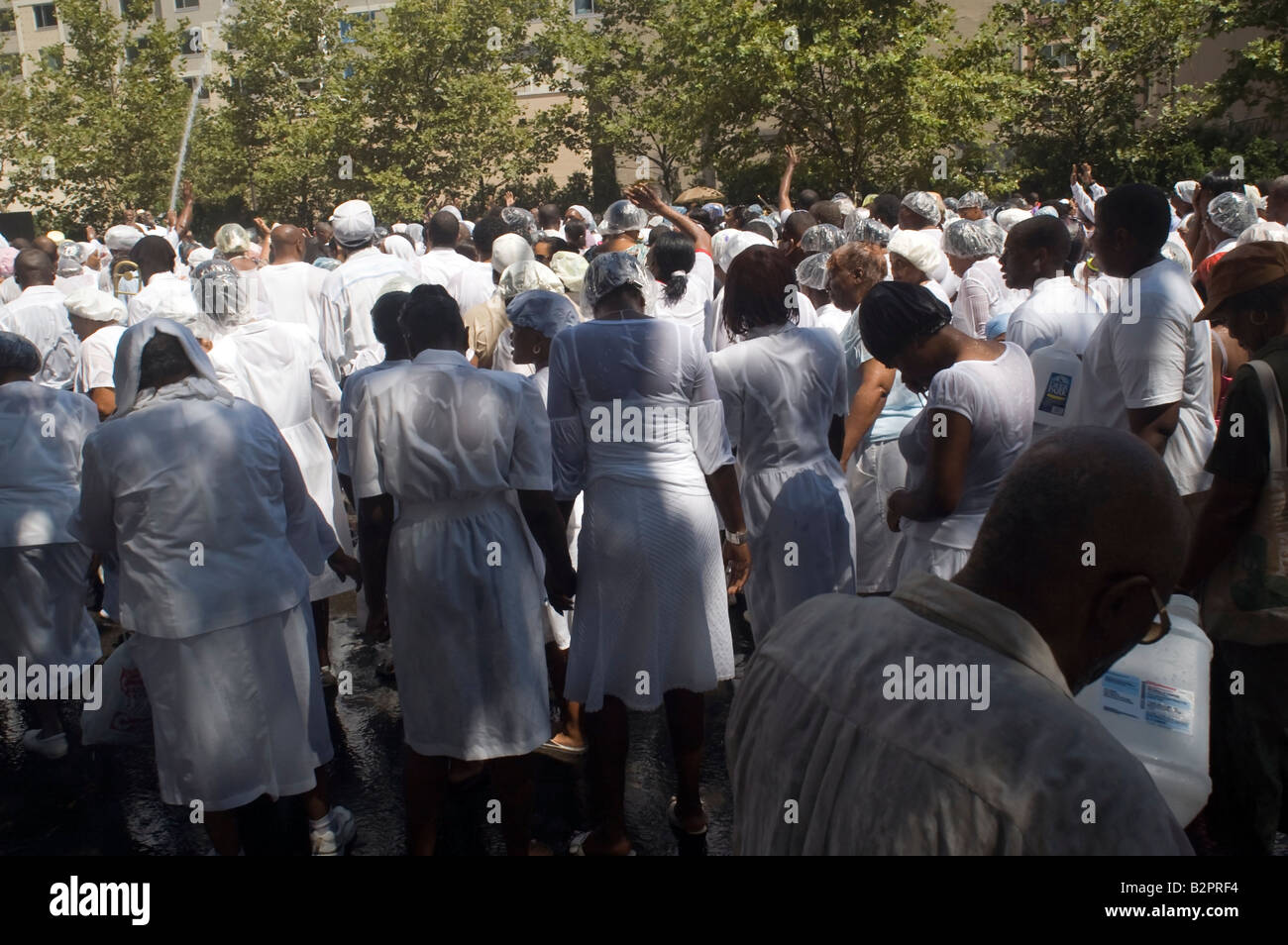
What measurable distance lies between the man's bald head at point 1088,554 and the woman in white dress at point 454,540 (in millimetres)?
2270

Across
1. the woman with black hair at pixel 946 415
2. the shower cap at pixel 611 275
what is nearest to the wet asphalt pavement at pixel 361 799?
the woman with black hair at pixel 946 415

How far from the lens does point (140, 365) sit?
3.43 metres

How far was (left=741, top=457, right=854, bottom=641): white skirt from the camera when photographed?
4.19 metres

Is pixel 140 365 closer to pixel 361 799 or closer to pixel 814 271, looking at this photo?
pixel 361 799

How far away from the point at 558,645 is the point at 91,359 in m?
2.85

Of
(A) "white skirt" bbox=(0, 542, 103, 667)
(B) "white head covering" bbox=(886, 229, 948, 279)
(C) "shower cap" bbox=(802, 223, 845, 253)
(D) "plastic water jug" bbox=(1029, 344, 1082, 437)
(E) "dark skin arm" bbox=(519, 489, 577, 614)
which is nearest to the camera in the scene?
(E) "dark skin arm" bbox=(519, 489, 577, 614)

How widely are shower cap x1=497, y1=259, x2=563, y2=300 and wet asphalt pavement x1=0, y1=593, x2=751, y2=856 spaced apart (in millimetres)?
2121

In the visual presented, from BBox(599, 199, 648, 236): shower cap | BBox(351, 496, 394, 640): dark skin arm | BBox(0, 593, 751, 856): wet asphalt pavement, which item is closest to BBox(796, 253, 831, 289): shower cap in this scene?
BBox(599, 199, 648, 236): shower cap

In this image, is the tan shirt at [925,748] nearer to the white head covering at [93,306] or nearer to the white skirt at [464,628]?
the white skirt at [464,628]

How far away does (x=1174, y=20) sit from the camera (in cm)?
2264

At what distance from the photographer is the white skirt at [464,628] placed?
3529 mm

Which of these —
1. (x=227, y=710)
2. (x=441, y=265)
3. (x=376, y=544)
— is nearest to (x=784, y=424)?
(x=376, y=544)

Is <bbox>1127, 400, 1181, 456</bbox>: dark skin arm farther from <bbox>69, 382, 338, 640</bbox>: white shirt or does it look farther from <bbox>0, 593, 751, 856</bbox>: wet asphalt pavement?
<bbox>69, 382, 338, 640</bbox>: white shirt

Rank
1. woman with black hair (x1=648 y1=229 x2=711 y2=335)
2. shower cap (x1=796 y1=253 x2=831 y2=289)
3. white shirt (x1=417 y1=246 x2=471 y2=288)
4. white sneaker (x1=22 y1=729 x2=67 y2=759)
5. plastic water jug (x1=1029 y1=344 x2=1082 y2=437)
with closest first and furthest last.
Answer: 1. plastic water jug (x1=1029 y1=344 x2=1082 y2=437)
2. white sneaker (x1=22 y1=729 x2=67 y2=759)
3. woman with black hair (x1=648 y1=229 x2=711 y2=335)
4. shower cap (x1=796 y1=253 x2=831 y2=289)
5. white shirt (x1=417 y1=246 x2=471 y2=288)
